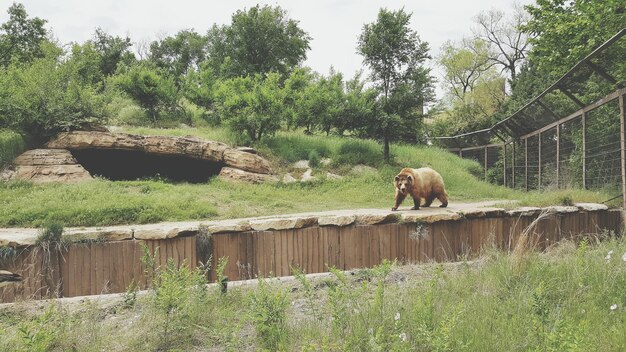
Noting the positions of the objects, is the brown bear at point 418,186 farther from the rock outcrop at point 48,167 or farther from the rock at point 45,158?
the rock at point 45,158

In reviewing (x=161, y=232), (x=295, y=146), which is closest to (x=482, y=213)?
(x=161, y=232)

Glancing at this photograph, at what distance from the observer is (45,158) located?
10.6 metres

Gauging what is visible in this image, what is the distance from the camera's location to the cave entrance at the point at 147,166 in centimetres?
1221

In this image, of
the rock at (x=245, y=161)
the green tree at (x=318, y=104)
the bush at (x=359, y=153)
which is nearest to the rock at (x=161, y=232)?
the rock at (x=245, y=161)

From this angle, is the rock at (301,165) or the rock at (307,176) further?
the rock at (301,165)

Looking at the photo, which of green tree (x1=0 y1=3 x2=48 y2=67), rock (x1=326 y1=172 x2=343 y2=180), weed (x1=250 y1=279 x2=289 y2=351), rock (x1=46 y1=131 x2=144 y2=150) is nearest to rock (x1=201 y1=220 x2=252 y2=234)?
weed (x1=250 y1=279 x2=289 y2=351)

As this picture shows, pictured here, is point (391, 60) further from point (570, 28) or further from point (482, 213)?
point (482, 213)

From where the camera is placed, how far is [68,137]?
11.2 meters

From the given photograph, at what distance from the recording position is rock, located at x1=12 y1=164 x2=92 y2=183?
1009cm

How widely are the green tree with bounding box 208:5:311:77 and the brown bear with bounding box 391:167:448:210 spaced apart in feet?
53.1

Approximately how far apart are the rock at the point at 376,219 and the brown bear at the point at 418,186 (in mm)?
1204

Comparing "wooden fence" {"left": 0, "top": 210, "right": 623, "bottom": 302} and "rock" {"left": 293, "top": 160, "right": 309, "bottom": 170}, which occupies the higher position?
"rock" {"left": 293, "top": 160, "right": 309, "bottom": 170}

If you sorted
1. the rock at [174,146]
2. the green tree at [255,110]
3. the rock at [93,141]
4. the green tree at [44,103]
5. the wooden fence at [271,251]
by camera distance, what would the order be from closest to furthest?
1. the wooden fence at [271,251]
2. the green tree at [44,103]
3. the rock at [93,141]
4. the rock at [174,146]
5. the green tree at [255,110]

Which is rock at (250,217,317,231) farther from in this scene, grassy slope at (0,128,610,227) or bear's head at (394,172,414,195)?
bear's head at (394,172,414,195)
